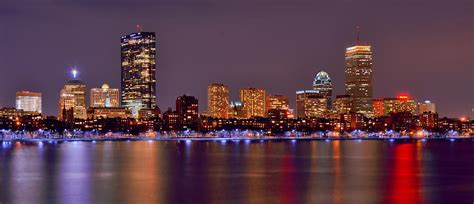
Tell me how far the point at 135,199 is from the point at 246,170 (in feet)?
85.3

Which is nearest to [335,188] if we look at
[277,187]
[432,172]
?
[277,187]

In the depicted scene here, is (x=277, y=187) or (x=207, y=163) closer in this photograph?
(x=277, y=187)

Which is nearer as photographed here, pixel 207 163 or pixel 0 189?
pixel 0 189

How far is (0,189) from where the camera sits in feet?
181

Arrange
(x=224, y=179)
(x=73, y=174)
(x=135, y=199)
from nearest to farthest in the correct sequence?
(x=135, y=199), (x=224, y=179), (x=73, y=174)

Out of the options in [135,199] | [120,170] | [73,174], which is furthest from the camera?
[120,170]

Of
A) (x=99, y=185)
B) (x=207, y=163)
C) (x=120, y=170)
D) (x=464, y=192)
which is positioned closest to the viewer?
(x=464, y=192)

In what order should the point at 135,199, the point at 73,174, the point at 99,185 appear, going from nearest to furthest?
the point at 135,199 → the point at 99,185 → the point at 73,174

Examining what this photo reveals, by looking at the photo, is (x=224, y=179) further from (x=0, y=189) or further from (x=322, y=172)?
(x=0, y=189)

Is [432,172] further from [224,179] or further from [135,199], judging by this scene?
[135,199]

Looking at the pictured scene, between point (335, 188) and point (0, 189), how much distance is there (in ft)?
83.9

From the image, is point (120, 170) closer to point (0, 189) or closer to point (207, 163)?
point (207, 163)

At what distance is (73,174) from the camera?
68812 millimetres

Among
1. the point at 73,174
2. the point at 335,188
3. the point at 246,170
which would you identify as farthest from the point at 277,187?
the point at 73,174
